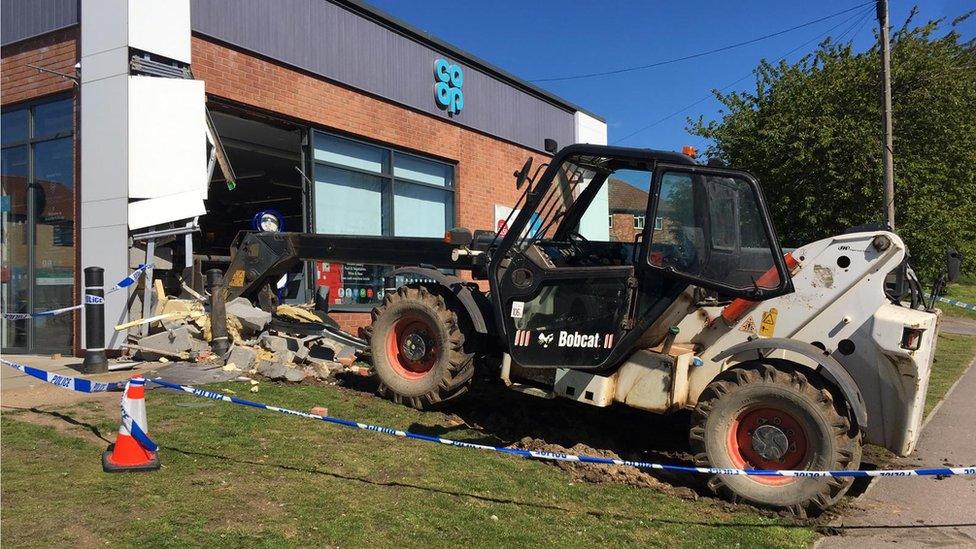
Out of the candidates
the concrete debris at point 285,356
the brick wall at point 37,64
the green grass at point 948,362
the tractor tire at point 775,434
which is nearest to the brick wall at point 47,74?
the brick wall at point 37,64

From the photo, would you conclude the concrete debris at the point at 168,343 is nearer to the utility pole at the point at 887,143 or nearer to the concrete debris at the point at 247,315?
the concrete debris at the point at 247,315

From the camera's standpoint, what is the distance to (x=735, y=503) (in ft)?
15.4

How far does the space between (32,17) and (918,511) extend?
12.6 meters

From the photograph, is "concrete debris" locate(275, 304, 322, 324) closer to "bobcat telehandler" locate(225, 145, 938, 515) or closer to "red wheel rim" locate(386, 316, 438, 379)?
"red wheel rim" locate(386, 316, 438, 379)

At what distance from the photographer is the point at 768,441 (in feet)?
15.4

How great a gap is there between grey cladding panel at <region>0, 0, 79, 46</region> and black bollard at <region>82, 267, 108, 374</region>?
424 centimetres

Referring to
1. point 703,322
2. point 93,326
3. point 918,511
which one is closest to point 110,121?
point 93,326

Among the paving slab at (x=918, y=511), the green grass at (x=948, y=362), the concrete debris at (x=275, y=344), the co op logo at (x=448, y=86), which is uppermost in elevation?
the co op logo at (x=448, y=86)

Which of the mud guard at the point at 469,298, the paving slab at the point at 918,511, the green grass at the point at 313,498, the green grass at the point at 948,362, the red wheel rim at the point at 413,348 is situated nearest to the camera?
the green grass at the point at 313,498

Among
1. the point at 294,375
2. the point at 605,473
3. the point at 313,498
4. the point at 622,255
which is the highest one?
the point at 622,255

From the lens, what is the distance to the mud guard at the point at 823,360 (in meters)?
4.42

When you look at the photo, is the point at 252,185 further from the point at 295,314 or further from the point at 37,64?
the point at 295,314

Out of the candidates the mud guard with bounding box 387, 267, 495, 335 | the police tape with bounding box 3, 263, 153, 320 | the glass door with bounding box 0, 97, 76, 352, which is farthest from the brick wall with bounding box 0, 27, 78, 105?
the mud guard with bounding box 387, 267, 495, 335

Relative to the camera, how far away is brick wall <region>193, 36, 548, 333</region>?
1047 cm
